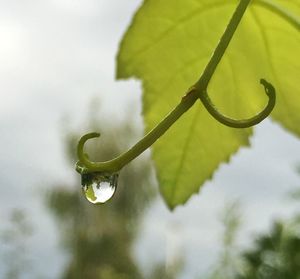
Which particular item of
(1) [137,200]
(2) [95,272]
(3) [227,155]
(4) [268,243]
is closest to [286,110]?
(3) [227,155]

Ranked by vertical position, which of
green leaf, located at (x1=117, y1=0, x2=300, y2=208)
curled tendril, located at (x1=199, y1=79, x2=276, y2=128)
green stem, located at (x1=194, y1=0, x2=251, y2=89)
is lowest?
green leaf, located at (x1=117, y1=0, x2=300, y2=208)

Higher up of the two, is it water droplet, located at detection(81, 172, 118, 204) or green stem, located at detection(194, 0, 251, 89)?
green stem, located at detection(194, 0, 251, 89)

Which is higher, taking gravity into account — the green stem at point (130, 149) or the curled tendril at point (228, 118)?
the green stem at point (130, 149)

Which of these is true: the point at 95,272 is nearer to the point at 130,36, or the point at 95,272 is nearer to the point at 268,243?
Result: the point at 268,243

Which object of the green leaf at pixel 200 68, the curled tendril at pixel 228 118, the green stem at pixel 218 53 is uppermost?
the green stem at pixel 218 53
